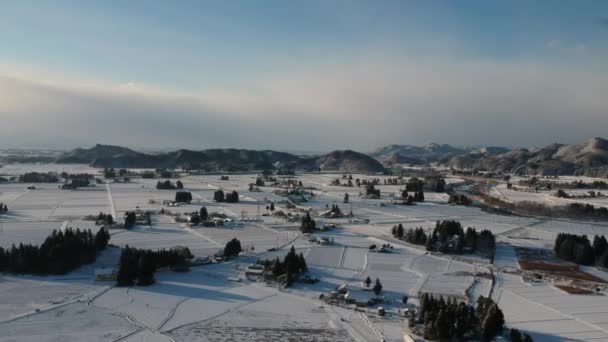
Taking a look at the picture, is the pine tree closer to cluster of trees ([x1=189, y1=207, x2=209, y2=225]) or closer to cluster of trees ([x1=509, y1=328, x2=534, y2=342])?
cluster of trees ([x1=509, y1=328, x2=534, y2=342])

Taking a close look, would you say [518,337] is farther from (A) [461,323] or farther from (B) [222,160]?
(B) [222,160]

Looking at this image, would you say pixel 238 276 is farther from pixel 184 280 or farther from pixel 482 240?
pixel 482 240

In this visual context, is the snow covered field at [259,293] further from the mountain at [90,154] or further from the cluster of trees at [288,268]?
the mountain at [90,154]

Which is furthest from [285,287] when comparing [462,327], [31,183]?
[31,183]

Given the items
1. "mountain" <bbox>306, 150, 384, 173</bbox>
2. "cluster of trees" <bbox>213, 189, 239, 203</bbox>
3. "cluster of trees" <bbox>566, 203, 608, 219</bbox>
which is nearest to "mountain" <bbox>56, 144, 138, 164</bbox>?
"mountain" <bbox>306, 150, 384, 173</bbox>

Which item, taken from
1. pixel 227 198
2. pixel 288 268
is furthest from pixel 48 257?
pixel 227 198

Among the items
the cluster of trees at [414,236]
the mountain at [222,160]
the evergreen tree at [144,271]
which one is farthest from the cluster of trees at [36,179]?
the evergreen tree at [144,271]
